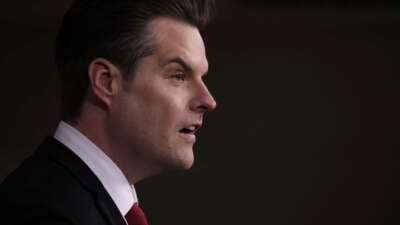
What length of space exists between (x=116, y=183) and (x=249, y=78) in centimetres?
279

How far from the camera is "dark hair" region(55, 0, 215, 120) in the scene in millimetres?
827

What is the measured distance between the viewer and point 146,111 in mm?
818

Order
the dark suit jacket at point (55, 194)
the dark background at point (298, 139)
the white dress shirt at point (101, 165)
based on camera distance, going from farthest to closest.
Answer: the dark background at point (298, 139)
the white dress shirt at point (101, 165)
the dark suit jacket at point (55, 194)

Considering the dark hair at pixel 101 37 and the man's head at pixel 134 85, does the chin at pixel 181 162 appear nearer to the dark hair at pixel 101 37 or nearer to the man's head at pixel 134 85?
the man's head at pixel 134 85

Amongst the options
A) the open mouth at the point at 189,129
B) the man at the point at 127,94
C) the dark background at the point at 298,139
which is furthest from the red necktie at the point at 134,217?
the dark background at the point at 298,139

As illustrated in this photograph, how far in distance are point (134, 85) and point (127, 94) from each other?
0.02 meters

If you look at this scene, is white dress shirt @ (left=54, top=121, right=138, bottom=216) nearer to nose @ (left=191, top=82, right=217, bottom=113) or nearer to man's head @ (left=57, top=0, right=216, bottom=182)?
man's head @ (left=57, top=0, right=216, bottom=182)

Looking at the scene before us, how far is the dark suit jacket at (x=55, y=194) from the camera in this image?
65 cm

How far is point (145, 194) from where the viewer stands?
11.5 ft

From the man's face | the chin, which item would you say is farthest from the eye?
the chin

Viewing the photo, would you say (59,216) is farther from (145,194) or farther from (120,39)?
(145,194)

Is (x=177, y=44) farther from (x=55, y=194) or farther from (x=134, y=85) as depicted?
(x=55, y=194)

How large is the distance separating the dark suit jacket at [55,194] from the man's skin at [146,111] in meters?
0.06

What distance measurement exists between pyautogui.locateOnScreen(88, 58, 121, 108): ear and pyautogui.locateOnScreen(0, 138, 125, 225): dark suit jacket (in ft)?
0.29
